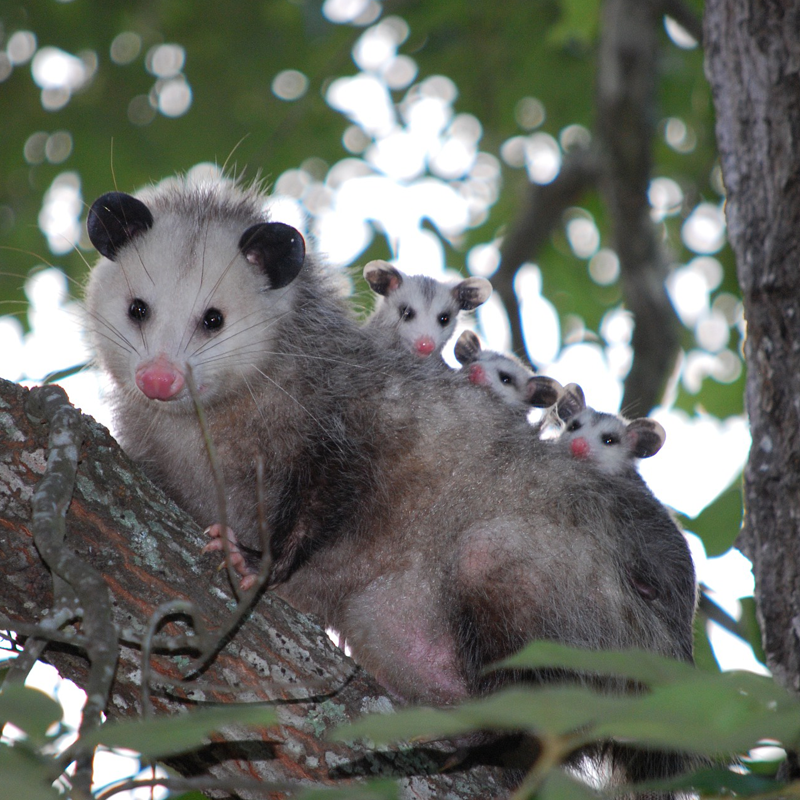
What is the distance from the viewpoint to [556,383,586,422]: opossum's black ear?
2514 mm

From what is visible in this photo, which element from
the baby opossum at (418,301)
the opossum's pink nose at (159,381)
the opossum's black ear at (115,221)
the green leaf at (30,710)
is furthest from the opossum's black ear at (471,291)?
the green leaf at (30,710)

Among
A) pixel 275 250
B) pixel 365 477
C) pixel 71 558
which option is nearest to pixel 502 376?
pixel 365 477

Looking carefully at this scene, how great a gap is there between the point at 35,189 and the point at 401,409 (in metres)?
2.21

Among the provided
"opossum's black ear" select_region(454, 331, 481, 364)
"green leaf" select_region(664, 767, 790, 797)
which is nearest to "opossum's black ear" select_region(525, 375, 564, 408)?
"opossum's black ear" select_region(454, 331, 481, 364)

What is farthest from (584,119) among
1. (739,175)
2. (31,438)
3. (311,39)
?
(31,438)

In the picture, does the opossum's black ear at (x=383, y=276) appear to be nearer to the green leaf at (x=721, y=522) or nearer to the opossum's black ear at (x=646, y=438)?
the opossum's black ear at (x=646, y=438)

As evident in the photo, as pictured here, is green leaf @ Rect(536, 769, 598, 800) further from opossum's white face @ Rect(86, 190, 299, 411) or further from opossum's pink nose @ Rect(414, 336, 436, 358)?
opossum's pink nose @ Rect(414, 336, 436, 358)

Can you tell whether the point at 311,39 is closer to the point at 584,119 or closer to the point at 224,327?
the point at 584,119

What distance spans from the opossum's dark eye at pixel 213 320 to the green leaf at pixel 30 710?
1244mm

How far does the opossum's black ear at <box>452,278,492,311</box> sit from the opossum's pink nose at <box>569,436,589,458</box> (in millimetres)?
762

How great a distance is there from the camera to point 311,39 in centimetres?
352

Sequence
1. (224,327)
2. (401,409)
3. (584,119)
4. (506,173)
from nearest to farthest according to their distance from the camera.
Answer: (224,327)
(401,409)
(584,119)
(506,173)

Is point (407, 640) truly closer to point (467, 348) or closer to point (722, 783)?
point (467, 348)

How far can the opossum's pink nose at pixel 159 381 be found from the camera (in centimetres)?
172
